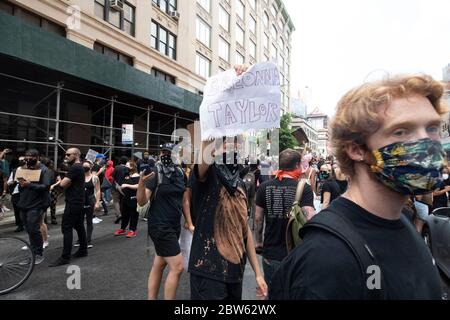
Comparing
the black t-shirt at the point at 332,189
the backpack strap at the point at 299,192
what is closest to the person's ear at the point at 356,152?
the backpack strap at the point at 299,192

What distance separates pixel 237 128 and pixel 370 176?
1431mm

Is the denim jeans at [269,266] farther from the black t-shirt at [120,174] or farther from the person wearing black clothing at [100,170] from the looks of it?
the person wearing black clothing at [100,170]

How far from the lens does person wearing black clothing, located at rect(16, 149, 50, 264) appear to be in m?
5.26

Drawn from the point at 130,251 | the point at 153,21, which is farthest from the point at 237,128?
the point at 153,21

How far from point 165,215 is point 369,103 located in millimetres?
2972

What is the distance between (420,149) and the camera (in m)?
1.25

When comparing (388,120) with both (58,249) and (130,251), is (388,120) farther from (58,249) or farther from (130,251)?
(58,249)

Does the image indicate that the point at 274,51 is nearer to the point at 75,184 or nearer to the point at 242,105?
the point at 75,184

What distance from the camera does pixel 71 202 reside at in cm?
550

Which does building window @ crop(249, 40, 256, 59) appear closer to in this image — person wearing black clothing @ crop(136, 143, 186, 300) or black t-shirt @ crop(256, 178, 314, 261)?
person wearing black clothing @ crop(136, 143, 186, 300)

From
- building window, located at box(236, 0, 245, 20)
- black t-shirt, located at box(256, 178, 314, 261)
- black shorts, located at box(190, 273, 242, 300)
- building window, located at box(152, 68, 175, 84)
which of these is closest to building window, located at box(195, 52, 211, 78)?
building window, located at box(152, 68, 175, 84)

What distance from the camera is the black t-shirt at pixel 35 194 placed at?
17.4 ft

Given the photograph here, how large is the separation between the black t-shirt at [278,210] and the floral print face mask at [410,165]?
2.17m

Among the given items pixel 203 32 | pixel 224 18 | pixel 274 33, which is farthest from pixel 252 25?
pixel 203 32
